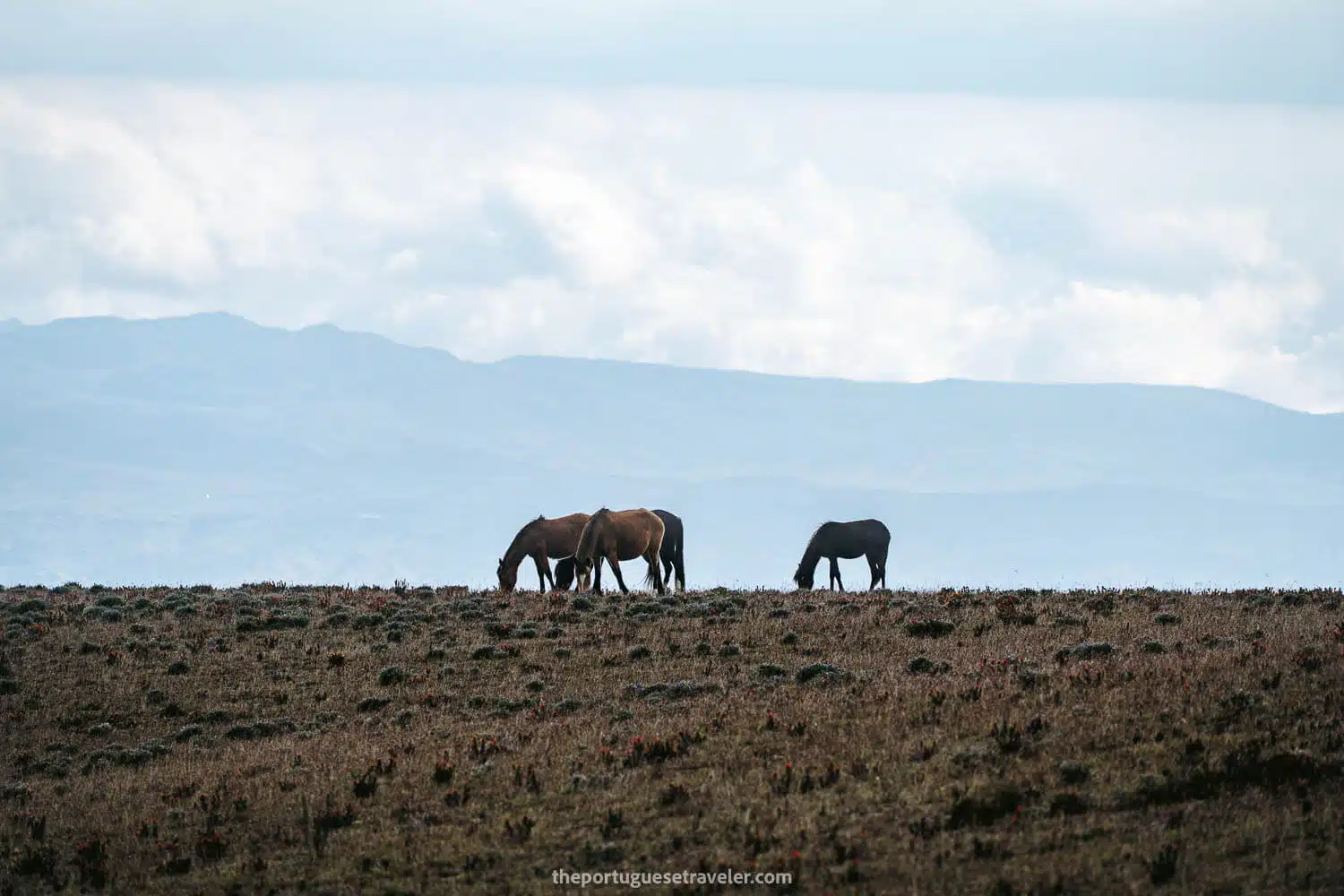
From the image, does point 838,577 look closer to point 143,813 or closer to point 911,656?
point 911,656

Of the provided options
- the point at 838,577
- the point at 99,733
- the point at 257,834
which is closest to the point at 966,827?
the point at 257,834

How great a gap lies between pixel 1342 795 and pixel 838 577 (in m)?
32.5

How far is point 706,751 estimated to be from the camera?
18875 millimetres

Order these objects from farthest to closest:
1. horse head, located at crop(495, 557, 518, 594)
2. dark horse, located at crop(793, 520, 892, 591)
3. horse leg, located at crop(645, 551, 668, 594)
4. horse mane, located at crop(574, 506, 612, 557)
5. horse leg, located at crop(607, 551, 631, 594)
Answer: dark horse, located at crop(793, 520, 892, 591) < horse leg, located at crop(645, 551, 668, 594) < horse head, located at crop(495, 557, 518, 594) < horse mane, located at crop(574, 506, 612, 557) < horse leg, located at crop(607, 551, 631, 594)

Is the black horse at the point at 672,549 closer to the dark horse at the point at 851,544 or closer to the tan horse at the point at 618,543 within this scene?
the tan horse at the point at 618,543

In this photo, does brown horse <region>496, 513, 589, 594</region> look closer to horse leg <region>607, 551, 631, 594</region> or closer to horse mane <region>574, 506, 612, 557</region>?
horse mane <region>574, 506, 612, 557</region>

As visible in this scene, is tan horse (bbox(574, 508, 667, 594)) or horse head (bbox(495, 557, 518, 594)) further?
horse head (bbox(495, 557, 518, 594))

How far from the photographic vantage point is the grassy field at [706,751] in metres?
14.8

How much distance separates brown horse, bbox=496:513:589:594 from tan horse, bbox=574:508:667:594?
442 millimetres

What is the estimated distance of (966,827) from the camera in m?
15.2

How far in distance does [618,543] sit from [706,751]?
70.5 feet

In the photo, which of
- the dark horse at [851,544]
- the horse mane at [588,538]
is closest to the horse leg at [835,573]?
the dark horse at [851,544]

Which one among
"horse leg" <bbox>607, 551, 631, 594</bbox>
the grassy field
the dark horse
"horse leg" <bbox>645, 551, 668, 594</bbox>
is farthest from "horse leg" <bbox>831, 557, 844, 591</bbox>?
the grassy field

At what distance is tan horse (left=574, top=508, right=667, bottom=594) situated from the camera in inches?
1539
